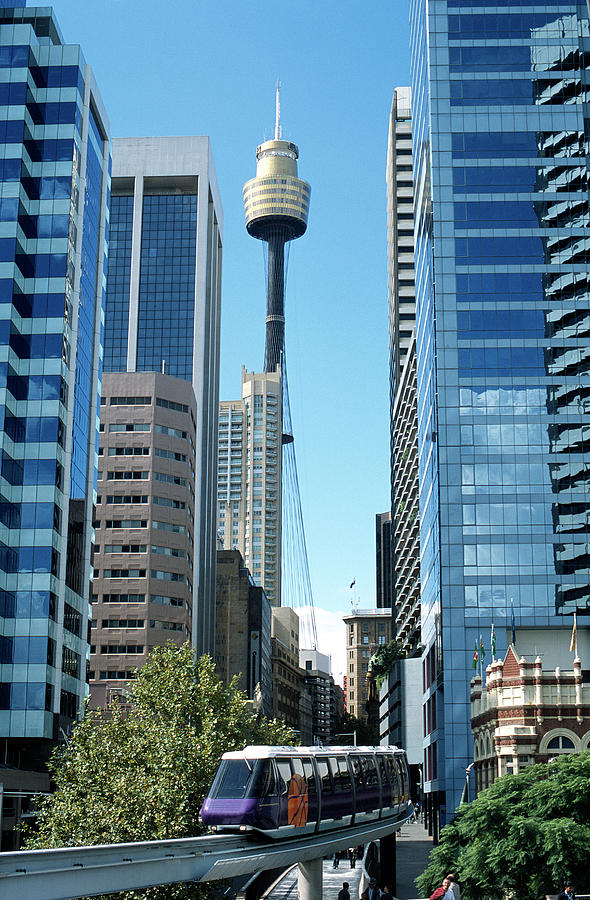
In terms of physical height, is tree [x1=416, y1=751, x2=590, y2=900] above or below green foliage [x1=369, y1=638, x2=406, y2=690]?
below

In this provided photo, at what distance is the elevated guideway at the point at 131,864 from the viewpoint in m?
24.6

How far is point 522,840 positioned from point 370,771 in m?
7.87

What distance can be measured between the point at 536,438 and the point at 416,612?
1906 inches

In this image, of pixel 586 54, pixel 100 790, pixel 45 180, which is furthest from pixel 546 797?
pixel 586 54

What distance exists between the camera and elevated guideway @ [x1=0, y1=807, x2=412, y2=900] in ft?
80.7

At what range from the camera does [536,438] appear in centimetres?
11431

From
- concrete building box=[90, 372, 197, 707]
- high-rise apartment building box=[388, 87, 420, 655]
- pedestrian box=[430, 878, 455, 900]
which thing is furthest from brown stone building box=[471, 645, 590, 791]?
concrete building box=[90, 372, 197, 707]

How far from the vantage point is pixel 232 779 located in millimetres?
39719

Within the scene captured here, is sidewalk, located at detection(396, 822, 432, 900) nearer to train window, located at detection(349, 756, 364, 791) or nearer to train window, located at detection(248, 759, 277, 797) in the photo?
train window, located at detection(349, 756, 364, 791)

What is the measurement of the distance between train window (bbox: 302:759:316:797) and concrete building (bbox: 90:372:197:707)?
109775 millimetres

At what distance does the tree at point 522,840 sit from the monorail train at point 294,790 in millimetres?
4264

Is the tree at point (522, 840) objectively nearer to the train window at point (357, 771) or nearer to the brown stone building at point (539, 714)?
the train window at point (357, 771)

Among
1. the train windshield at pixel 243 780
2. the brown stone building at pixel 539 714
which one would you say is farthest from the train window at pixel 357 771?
the brown stone building at pixel 539 714

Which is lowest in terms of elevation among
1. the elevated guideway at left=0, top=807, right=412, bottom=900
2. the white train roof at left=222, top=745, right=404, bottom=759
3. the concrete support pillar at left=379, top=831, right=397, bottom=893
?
the concrete support pillar at left=379, top=831, right=397, bottom=893
